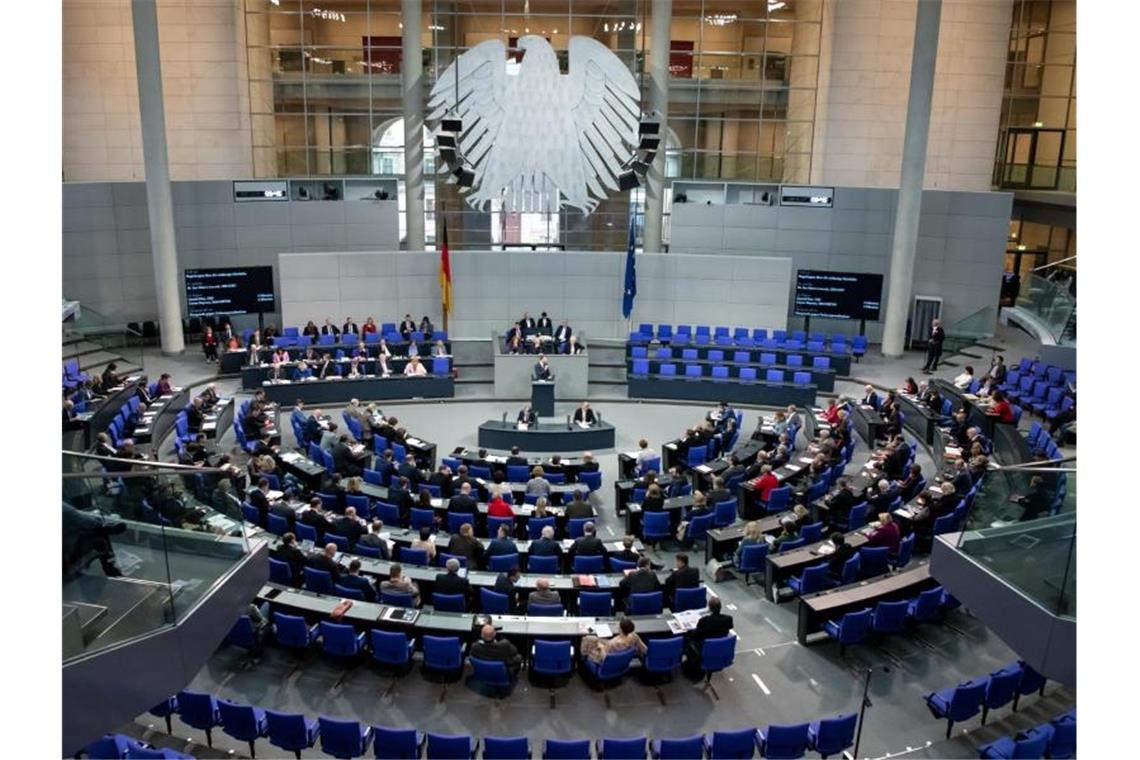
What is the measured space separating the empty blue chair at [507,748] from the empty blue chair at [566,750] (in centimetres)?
20

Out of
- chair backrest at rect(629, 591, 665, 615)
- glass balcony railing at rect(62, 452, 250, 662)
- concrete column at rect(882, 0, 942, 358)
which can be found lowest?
chair backrest at rect(629, 591, 665, 615)

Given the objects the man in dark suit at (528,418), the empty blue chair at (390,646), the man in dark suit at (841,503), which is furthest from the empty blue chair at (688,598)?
the man in dark suit at (528,418)

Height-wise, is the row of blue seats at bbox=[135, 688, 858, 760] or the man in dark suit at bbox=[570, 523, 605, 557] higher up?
the man in dark suit at bbox=[570, 523, 605, 557]

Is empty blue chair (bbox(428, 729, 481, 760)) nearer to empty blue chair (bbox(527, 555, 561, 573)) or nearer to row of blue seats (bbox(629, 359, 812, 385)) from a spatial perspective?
empty blue chair (bbox(527, 555, 561, 573))

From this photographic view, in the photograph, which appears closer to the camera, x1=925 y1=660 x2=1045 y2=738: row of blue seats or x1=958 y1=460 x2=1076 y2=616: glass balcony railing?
x1=958 y1=460 x2=1076 y2=616: glass balcony railing

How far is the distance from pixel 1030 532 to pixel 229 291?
20987 mm

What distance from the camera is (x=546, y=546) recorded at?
1139cm

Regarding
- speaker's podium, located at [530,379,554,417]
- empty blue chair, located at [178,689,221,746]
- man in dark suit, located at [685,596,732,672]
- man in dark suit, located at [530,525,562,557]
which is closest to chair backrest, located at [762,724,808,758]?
man in dark suit, located at [685,596,732,672]

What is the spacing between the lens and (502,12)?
84.3ft

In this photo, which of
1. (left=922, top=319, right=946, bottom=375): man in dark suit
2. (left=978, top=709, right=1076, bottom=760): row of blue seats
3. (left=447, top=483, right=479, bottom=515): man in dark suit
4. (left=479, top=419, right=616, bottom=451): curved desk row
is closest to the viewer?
(left=978, top=709, right=1076, bottom=760): row of blue seats

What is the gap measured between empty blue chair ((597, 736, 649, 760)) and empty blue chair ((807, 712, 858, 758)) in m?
1.70

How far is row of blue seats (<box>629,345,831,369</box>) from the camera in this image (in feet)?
69.9

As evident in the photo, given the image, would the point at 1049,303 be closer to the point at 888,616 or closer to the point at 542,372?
the point at 542,372
